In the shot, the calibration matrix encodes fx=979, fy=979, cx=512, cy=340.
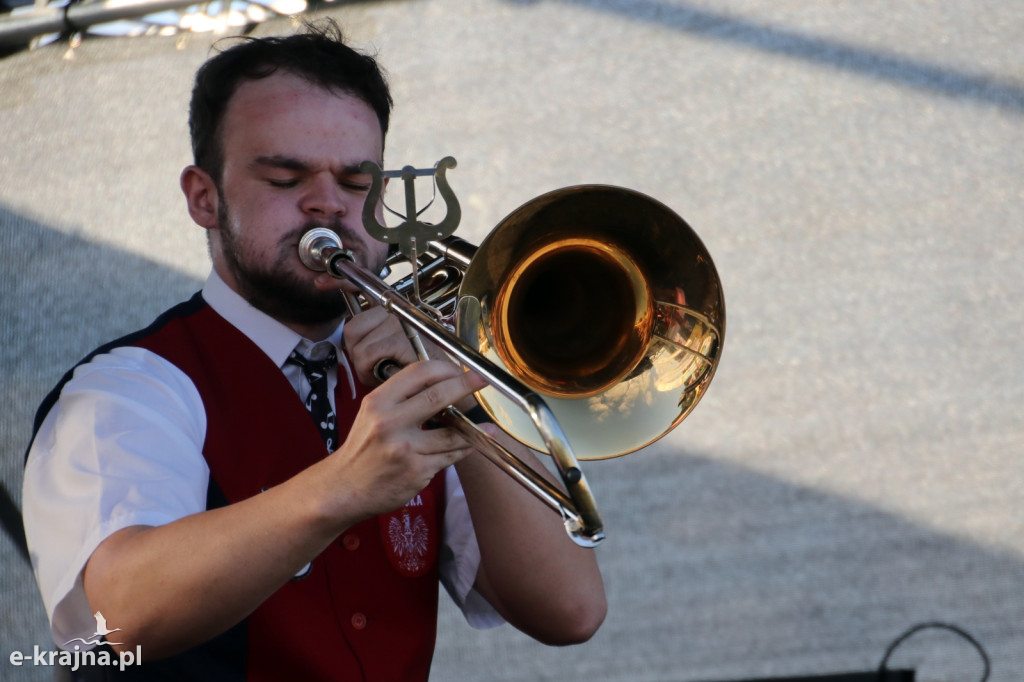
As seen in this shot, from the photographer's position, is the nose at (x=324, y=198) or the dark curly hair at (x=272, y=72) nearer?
the nose at (x=324, y=198)

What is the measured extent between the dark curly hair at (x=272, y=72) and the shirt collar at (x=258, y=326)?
244 mm

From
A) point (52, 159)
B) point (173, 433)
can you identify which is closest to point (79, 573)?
point (173, 433)

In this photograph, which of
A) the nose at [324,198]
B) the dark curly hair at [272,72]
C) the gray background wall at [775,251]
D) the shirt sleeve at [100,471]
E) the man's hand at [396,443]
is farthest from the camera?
the gray background wall at [775,251]

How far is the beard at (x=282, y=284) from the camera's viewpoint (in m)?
1.66

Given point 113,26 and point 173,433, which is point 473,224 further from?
point 173,433

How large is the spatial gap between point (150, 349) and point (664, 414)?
2.83 feet

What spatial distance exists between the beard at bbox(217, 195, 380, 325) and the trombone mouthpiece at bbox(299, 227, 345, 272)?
3cm

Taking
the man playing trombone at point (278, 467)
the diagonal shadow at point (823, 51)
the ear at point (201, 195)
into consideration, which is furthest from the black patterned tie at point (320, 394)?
the diagonal shadow at point (823, 51)

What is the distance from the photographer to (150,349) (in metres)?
1.65

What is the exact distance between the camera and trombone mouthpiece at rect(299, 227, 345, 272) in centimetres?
158

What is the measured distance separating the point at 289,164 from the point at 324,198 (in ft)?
0.32

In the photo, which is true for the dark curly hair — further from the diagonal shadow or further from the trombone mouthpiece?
the diagonal shadow

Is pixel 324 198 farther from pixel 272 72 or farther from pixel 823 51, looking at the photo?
pixel 823 51

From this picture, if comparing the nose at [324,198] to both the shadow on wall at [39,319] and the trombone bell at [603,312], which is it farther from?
the shadow on wall at [39,319]
